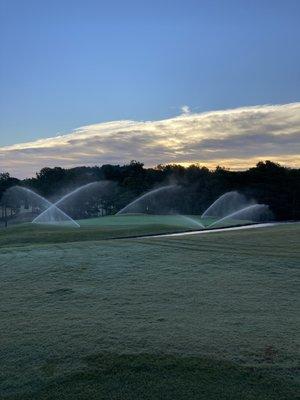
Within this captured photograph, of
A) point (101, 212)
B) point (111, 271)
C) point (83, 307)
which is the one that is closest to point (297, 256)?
point (111, 271)

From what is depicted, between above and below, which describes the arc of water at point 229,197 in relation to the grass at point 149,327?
above

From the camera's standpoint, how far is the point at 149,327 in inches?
284

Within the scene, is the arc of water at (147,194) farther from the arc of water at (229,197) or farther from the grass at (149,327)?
the grass at (149,327)

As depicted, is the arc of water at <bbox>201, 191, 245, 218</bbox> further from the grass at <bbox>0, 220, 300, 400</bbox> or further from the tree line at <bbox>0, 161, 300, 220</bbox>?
the grass at <bbox>0, 220, 300, 400</bbox>

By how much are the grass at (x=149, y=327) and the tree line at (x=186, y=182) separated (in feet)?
156

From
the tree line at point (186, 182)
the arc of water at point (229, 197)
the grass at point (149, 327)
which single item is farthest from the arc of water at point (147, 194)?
the grass at point (149, 327)

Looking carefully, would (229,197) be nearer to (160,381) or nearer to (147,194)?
(147,194)

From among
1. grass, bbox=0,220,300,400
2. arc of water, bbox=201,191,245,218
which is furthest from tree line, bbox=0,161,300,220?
grass, bbox=0,220,300,400

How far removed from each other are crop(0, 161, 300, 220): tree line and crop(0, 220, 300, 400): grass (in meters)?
47.5

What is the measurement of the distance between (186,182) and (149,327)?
57107mm

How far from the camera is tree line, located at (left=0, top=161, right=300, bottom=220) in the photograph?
197 ft

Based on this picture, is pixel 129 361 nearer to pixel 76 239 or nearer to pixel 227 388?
pixel 227 388

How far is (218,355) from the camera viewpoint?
614cm

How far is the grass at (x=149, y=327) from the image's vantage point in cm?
546
